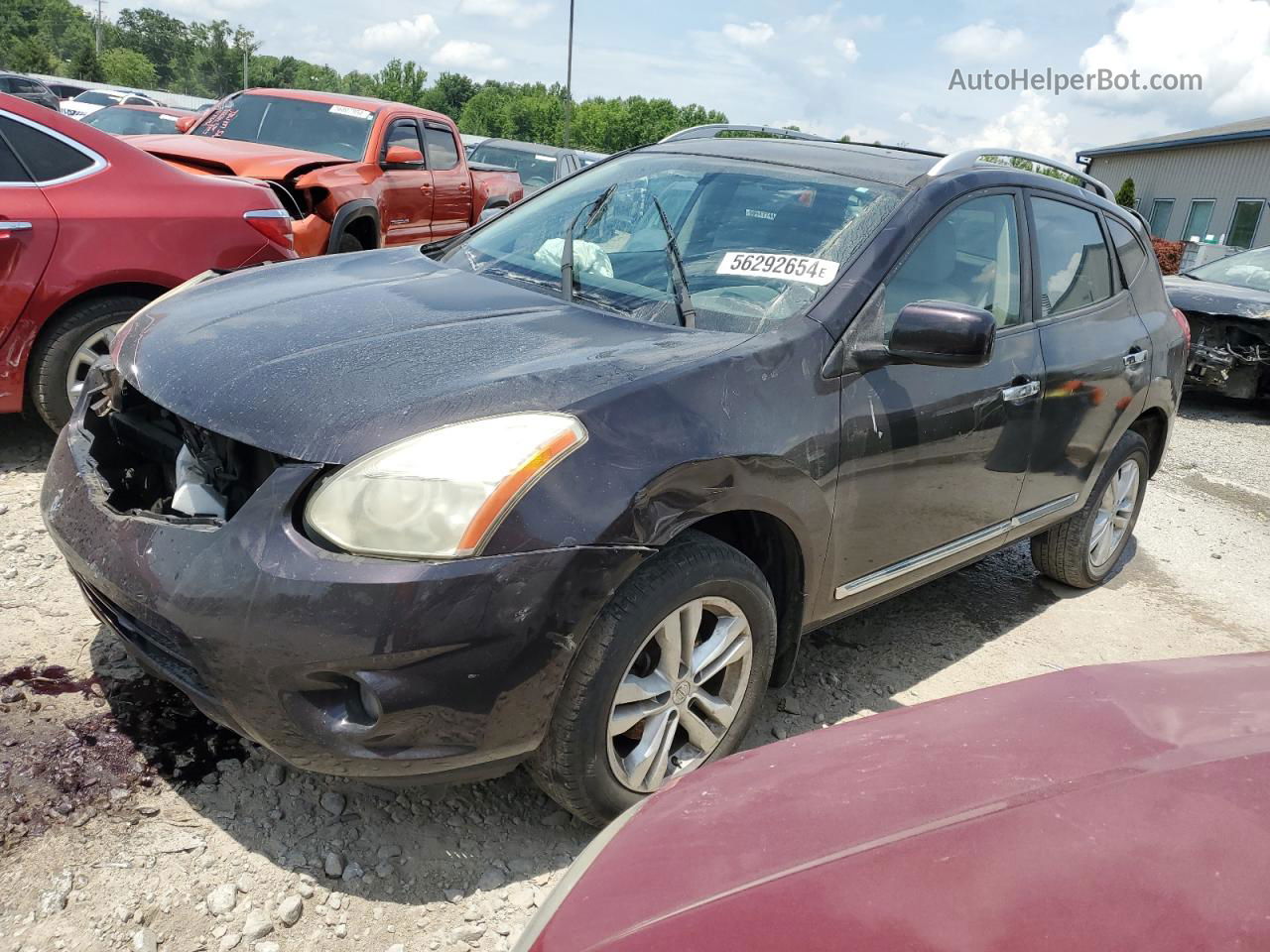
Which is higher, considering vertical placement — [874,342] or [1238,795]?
[874,342]

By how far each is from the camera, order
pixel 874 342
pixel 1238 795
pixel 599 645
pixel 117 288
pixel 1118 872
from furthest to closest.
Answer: pixel 117 288 → pixel 874 342 → pixel 599 645 → pixel 1238 795 → pixel 1118 872

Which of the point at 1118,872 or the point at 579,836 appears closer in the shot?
the point at 1118,872

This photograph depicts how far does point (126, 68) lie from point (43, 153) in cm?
8730

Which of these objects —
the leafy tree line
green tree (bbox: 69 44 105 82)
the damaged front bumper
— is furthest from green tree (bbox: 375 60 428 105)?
the damaged front bumper

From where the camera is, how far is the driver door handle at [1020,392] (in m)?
3.30

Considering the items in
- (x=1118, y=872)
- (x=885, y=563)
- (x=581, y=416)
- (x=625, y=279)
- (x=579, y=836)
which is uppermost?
(x=625, y=279)

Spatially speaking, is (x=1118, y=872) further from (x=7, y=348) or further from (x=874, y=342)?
(x=7, y=348)

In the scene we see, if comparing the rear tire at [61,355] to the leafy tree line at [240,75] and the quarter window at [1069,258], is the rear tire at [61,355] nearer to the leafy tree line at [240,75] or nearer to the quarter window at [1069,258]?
the quarter window at [1069,258]

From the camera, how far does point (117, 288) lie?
449 cm

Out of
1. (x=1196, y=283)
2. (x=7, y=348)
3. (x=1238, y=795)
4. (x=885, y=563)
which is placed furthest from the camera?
(x=1196, y=283)

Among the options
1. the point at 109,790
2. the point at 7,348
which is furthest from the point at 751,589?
the point at 7,348

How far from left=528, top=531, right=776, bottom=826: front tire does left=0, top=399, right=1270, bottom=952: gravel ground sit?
266mm

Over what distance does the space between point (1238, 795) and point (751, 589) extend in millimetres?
1371

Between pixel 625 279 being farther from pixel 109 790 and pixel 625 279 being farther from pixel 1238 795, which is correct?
pixel 1238 795
